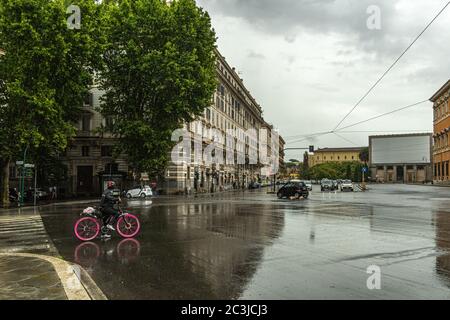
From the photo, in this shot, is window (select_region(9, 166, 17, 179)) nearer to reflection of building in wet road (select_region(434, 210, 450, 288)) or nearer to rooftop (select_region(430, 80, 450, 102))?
reflection of building in wet road (select_region(434, 210, 450, 288))

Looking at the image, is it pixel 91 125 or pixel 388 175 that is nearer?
pixel 91 125

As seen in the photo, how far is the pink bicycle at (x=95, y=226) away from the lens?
12.2 meters

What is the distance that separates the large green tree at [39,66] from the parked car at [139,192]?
11.1 m

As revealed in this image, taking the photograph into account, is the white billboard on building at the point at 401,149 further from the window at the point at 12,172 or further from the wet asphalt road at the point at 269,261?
the wet asphalt road at the point at 269,261

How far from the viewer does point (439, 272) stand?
759 centimetres

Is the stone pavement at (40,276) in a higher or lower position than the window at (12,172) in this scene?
lower

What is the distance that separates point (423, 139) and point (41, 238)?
506ft

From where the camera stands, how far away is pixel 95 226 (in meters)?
12.3

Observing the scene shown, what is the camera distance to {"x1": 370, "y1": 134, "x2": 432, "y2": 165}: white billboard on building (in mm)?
147375

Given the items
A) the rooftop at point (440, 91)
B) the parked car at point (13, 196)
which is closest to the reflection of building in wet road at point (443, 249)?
the parked car at point (13, 196)

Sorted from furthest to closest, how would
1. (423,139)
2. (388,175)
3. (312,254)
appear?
(388,175), (423,139), (312,254)

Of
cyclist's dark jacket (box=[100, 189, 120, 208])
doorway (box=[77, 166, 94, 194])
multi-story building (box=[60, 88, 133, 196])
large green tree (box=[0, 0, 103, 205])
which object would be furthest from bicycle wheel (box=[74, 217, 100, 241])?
doorway (box=[77, 166, 94, 194])
